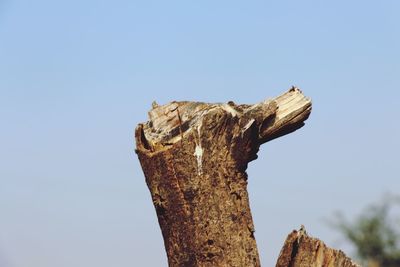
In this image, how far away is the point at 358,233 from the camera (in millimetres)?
28438

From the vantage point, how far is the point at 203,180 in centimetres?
574

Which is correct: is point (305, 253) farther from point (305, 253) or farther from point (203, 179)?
point (203, 179)

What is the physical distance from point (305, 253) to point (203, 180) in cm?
90

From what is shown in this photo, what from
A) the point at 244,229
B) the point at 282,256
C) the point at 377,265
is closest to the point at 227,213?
the point at 244,229

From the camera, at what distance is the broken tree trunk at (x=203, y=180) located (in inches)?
224

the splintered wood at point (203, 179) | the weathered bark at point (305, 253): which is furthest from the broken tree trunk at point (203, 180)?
the weathered bark at point (305, 253)

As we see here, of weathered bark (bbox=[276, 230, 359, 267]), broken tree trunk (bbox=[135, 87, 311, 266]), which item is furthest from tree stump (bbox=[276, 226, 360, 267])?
broken tree trunk (bbox=[135, 87, 311, 266])

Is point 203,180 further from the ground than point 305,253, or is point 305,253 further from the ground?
point 203,180

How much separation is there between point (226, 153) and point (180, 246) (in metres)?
0.69

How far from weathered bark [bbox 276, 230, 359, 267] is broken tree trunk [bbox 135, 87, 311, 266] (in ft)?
1.04

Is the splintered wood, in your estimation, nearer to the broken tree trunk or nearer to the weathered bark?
the broken tree trunk

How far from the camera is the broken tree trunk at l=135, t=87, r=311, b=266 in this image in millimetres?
5695

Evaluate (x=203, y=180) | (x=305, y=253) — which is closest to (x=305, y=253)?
(x=305, y=253)

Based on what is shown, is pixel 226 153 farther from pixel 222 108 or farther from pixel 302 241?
pixel 302 241
